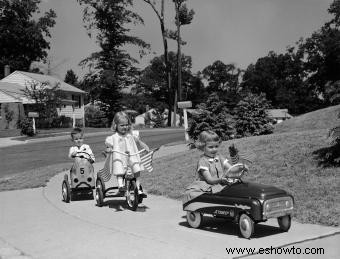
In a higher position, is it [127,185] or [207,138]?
[207,138]

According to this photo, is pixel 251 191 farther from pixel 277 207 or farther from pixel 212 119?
pixel 212 119

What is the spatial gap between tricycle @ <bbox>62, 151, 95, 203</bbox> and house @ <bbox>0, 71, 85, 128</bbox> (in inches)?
1656

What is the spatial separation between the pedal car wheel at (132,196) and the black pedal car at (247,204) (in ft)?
5.61

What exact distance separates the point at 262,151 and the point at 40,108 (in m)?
39.5

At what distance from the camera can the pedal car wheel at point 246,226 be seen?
6551 mm

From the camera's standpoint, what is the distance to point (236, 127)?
64.1 feet

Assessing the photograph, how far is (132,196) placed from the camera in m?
9.10

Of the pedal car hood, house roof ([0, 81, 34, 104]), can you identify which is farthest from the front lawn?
house roof ([0, 81, 34, 104])

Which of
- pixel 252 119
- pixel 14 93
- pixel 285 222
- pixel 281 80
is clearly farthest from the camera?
pixel 281 80

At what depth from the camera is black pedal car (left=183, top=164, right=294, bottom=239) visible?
21.5 ft

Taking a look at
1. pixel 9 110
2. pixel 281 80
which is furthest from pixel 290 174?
pixel 281 80

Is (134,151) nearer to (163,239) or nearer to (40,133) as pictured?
(163,239)

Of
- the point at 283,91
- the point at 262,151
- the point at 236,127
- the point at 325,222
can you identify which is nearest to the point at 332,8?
the point at 283,91

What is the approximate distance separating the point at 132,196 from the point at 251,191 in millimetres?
2885
